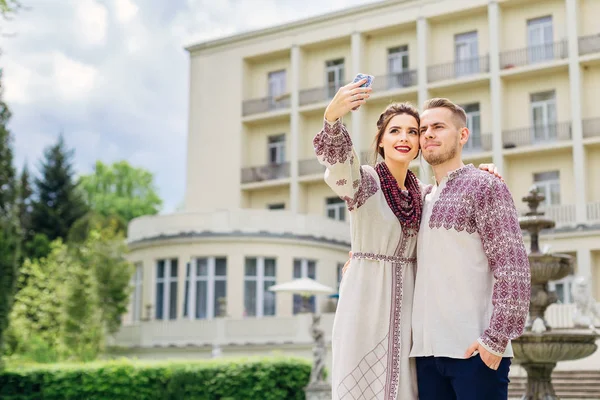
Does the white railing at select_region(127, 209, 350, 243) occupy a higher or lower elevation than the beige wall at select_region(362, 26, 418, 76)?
lower

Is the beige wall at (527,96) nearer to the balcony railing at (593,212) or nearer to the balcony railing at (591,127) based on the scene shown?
the balcony railing at (591,127)

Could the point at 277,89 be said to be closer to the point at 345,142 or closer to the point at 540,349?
the point at 540,349

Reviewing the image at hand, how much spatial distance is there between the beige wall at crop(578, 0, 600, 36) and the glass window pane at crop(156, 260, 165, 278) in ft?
56.6

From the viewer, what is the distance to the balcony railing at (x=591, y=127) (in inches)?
1145

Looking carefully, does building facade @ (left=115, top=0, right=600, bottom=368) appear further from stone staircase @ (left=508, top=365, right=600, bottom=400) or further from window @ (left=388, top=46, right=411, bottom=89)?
stone staircase @ (left=508, top=365, right=600, bottom=400)

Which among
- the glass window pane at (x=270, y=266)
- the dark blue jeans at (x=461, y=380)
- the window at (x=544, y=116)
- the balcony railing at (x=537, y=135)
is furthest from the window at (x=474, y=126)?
the dark blue jeans at (x=461, y=380)

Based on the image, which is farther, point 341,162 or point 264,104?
point 264,104

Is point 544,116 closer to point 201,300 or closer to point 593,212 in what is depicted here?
point 593,212

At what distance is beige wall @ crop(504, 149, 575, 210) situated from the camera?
29688mm

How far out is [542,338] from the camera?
9844 millimetres

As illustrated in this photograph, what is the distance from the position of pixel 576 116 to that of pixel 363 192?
27.0 m

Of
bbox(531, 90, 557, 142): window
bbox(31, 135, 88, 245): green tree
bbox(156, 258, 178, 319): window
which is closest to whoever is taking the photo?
bbox(156, 258, 178, 319): window

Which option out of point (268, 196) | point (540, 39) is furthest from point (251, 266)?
point (540, 39)

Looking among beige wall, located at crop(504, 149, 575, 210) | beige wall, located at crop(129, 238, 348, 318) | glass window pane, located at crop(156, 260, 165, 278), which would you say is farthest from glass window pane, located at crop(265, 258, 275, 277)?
beige wall, located at crop(504, 149, 575, 210)
